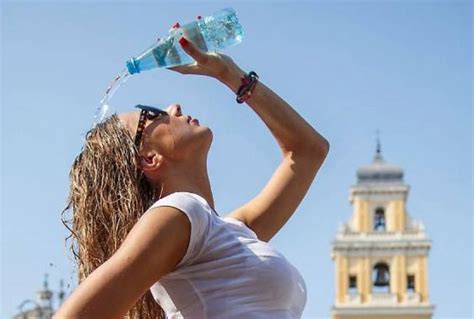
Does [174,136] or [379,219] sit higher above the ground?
[379,219]

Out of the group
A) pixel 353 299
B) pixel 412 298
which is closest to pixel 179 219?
pixel 353 299

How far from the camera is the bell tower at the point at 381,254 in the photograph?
4403 centimetres

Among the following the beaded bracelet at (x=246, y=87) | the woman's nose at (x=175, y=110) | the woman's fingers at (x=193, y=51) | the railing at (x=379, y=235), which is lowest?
the woman's nose at (x=175, y=110)

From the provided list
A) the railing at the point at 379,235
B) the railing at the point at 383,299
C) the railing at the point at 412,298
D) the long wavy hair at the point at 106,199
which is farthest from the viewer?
the railing at the point at 379,235

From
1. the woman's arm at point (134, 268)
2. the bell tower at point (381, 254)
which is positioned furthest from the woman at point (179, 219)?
the bell tower at point (381, 254)

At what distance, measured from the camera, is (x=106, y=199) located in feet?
8.15

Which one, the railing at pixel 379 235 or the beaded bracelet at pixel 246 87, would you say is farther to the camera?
the railing at pixel 379 235

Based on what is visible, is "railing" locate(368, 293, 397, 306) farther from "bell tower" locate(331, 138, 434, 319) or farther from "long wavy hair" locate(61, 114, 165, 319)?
"long wavy hair" locate(61, 114, 165, 319)

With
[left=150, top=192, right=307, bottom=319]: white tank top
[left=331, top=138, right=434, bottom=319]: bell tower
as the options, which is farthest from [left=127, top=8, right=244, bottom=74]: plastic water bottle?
[left=331, top=138, right=434, bottom=319]: bell tower

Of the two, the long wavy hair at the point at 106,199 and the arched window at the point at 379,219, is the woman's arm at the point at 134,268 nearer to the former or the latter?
the long wavy hair at the point at 106,199

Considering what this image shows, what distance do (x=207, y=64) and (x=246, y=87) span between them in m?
0.18

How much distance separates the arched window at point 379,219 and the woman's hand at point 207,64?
44.0 m

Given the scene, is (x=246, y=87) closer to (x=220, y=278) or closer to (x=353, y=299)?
(x=220, y=278)

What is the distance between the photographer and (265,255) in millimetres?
2371
